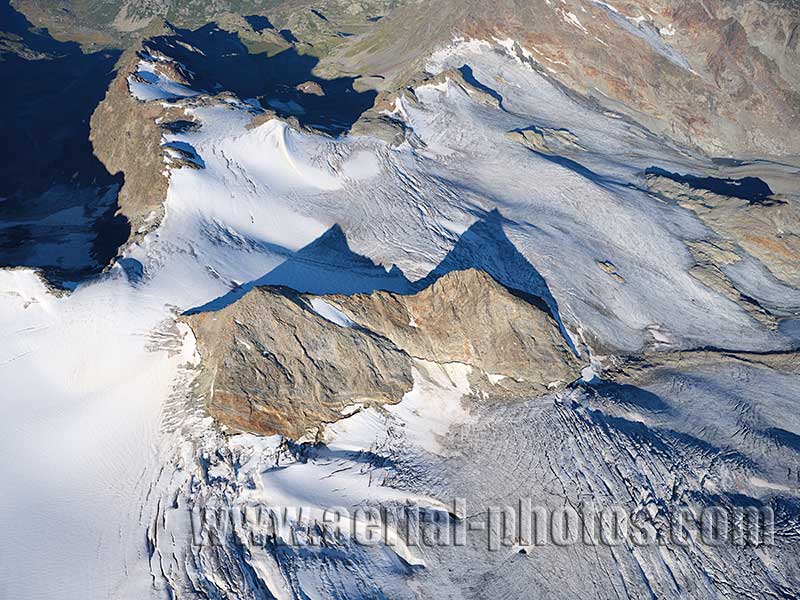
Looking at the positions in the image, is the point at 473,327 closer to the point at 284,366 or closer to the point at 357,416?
the point at 357,416

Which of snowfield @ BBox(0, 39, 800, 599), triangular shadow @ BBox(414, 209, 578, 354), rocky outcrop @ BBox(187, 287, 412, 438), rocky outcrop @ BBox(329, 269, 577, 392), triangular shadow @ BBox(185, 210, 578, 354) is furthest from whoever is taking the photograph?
triangular shadow @ BBox(414, 209, 578, 354)

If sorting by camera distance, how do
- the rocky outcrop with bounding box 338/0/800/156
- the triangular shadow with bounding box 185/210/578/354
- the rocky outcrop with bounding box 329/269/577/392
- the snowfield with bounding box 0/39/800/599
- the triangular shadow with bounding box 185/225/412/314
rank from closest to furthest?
the snowfield with bounding box 0/39/800/599
the rocky outcrop with bounding box 329/269/577/392
the triangular shadow with bounding box 185/225/412/314
the triangular shadow with bounding box 185/210/578/354
the rocky outcrop with bounding box 338/0/800/156

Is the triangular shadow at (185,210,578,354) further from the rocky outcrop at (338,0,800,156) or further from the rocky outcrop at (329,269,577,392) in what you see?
the rocky outcrop at (338,0,800,156)

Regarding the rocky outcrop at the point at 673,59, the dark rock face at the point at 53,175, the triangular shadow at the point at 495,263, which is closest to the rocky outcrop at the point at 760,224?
the triangular shadow at the point at 495,263

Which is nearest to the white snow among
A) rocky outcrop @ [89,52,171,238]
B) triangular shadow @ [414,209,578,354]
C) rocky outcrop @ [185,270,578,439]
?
rocky outcrop @ [185,270,578,439]

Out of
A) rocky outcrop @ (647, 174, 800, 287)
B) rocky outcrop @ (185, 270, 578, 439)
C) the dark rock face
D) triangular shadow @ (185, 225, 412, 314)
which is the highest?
rocky outcrop @ (647, 174, 800, 287)

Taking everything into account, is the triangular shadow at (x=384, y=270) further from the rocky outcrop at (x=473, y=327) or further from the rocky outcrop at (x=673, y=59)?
the rocky outcrop at (x=673, y=59)
